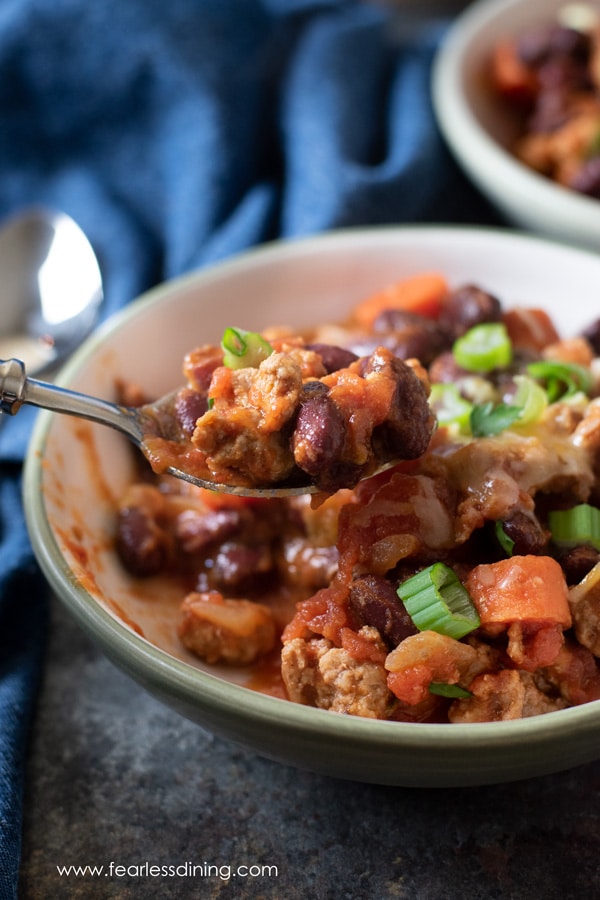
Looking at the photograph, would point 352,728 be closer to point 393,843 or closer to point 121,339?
point 393,843

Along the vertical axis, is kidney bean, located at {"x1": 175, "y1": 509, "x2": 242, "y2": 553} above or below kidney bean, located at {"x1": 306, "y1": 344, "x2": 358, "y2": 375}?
below

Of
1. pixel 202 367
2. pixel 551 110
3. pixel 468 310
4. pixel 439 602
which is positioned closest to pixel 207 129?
pixel 551 110

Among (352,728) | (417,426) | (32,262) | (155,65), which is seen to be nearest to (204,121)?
(155,65)

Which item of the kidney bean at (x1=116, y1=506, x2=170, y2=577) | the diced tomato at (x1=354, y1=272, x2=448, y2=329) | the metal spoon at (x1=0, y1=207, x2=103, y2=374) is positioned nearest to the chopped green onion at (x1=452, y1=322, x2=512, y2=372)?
the diced tomato at (x1=354, y1=272, x2=448, y2=329)

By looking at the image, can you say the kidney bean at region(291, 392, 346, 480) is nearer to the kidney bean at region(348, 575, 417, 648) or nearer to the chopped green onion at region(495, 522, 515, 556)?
the kidney bean at region(348, 575, 417, 648)

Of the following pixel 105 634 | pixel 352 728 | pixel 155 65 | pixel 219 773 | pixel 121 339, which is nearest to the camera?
pixel 352 728

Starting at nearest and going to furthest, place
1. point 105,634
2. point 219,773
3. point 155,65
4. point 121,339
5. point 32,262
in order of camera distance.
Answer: point 105,634 < point 219,773 < point 121,339 < point 32,262 < point 155,65
